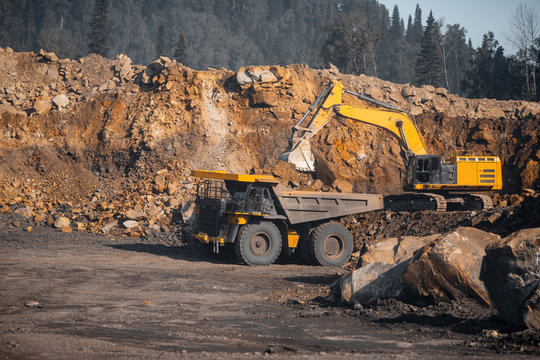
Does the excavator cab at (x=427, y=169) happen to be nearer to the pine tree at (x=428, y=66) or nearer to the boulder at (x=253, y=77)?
the boulder at (x=253, y=77)

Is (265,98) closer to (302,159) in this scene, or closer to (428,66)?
(302,159)

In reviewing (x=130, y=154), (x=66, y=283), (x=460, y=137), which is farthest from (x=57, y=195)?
(x=460, y=137)

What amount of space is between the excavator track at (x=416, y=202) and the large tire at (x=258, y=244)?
5.90m

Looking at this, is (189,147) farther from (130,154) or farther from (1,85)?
(1,85)

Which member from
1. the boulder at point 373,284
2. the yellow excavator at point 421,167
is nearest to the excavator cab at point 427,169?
the yellow excavator at point 421,167

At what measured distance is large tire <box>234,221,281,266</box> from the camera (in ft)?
54.1

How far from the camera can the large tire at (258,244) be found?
54.1 feet

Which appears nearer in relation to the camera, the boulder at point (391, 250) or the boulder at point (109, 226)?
the boulder at point (391, 250)

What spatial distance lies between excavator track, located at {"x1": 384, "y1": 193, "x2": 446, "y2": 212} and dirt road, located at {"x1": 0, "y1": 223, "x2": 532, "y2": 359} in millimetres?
5604

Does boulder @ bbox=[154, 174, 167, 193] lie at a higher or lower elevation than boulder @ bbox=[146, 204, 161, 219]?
higher

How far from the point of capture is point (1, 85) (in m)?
30.0

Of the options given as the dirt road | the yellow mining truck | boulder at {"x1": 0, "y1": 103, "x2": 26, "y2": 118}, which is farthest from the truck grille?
boulder at {"x1": 0, "y1": 103, "x2": 26, "y2": 118}

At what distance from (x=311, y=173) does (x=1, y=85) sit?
16365mm

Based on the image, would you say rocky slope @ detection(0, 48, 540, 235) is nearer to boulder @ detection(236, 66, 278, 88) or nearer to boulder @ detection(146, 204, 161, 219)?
boulder @ detection(236, 66, 278, 88)
